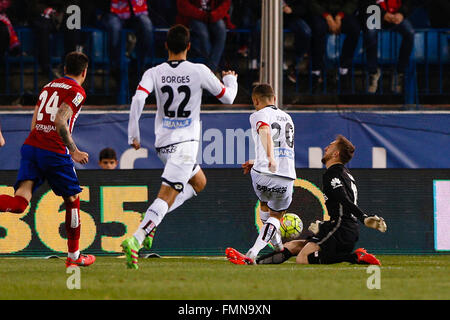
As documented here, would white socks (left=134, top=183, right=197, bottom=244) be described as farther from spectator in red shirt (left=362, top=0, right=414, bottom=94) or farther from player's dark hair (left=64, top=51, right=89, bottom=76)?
spectator in red shirt (left=362, top=0, right=414, bottom=94)

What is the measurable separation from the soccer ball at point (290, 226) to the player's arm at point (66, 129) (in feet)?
11.4

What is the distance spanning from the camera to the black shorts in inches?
376

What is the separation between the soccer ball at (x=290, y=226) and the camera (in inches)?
446

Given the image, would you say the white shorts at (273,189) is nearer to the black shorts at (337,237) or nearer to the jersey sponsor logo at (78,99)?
the black shorts at (337,237)

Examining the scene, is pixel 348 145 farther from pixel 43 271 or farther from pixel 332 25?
pixel 332 25

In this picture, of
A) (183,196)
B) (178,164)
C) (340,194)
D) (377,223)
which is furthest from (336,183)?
(178,164)

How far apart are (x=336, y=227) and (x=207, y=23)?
20.4ft

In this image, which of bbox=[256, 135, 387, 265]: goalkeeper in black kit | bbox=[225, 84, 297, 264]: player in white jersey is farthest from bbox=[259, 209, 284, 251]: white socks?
bbox=[256, 135, 387, 265]: goalkeeper in black kit

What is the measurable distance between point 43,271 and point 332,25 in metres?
8.23

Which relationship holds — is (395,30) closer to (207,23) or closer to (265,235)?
(207,23)

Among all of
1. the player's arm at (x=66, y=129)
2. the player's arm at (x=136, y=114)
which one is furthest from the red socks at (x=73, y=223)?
the player's arm at (x=136, y=114)

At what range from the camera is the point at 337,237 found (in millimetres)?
9531

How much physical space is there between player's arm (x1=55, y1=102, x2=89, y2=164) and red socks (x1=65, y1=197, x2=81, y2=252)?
57 centimetres

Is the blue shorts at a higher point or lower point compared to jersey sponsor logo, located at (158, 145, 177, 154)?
lower
